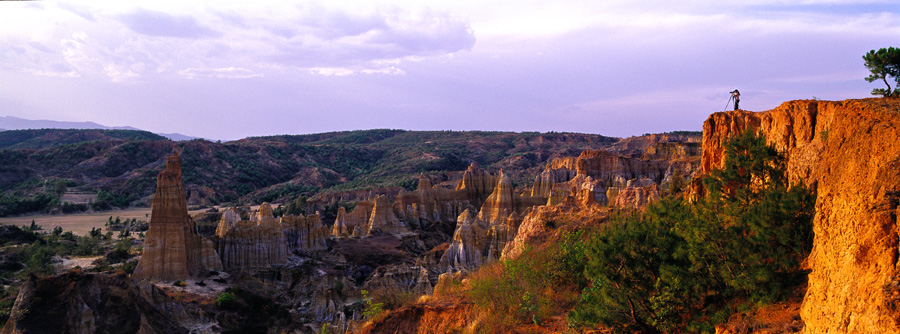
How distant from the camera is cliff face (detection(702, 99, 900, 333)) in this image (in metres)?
6.20

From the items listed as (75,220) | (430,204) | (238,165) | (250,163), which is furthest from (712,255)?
(250,163)

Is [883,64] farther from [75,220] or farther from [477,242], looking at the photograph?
[75,220]

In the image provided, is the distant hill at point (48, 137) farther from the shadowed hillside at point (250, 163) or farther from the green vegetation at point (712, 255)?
the green vegetation at point (712, 255)

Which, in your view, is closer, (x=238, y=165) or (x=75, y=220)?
(x=75, y=220)

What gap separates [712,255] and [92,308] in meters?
24.2

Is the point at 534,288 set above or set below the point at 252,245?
above

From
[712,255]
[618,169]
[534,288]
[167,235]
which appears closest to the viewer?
[712,255]

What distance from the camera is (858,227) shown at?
663 cm

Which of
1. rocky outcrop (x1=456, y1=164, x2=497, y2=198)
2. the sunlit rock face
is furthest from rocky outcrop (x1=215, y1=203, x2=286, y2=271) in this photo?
rocky outcrop (x1=456, y1=164, x2=497, y2=198)

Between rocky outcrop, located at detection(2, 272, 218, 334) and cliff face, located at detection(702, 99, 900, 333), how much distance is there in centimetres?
2484

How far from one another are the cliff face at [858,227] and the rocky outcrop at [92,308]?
2484 cm

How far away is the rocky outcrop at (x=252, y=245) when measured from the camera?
36.4 m

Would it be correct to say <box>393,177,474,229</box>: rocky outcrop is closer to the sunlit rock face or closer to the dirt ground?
the sunlit rock face

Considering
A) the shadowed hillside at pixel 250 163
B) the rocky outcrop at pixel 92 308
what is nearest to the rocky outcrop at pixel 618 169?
the shadowed hillside at pixel 250 163
